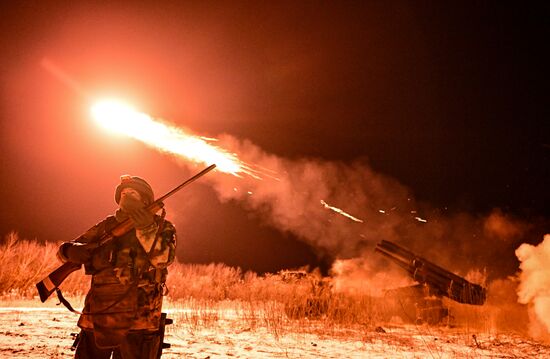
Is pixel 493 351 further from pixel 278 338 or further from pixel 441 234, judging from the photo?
pixel 441 234

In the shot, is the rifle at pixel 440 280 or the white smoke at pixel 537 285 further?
the rifle at pixel 440 280

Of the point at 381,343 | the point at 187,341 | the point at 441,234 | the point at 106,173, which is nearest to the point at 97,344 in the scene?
the point at 187,341

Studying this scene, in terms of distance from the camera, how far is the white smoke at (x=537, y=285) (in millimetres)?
11852

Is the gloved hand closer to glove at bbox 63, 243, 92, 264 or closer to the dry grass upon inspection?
glove at bbox 63, 243, 92, 264

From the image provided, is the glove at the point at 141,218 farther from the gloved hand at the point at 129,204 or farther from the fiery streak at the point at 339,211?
the fiery streak at the point at 339,211

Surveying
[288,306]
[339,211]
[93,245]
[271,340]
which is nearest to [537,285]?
[288,306]

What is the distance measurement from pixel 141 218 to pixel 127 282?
64 cm

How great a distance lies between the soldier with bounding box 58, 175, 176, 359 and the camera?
4.12m

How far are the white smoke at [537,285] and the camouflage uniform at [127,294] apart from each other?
444 inches

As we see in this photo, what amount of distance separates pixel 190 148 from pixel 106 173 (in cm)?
5939

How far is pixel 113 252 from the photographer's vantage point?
432 cm

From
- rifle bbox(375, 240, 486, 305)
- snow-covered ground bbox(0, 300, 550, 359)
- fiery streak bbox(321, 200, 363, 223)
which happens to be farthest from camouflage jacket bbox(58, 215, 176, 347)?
fiery streak bbox(321, 200, 363, 223)

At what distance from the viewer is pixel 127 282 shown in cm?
419

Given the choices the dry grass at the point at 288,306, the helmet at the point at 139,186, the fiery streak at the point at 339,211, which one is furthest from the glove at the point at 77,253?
the fiery streak at the point at 339,211
